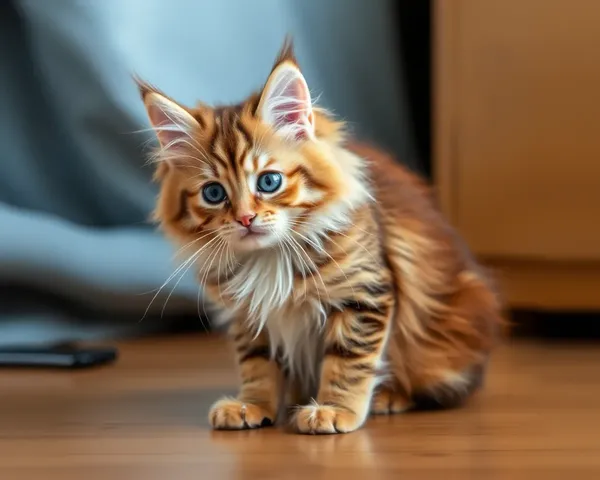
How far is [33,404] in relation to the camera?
1.44 m

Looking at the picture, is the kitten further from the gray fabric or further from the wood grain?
the gray fabric

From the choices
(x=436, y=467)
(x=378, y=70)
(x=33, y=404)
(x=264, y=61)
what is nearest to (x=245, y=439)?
(x=436, y=467)

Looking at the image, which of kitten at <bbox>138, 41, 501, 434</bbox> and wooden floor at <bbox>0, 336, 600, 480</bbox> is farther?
kitten at <bbox>138, 41, 501, 434</bbox>

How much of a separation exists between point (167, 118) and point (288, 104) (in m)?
0.18

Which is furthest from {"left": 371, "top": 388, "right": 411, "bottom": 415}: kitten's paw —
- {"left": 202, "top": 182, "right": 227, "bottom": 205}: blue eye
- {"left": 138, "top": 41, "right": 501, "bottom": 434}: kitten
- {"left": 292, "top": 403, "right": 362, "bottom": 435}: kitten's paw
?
{"left": 202, "top": 182, "right": 227, "bottom": 205}: blue eye

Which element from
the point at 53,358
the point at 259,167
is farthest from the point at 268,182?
the point at 53,358

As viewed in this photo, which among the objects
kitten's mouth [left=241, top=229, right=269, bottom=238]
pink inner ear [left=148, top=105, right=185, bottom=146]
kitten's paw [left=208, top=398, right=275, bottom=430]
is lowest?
kitten's paw [left=208, top=398, right=275, bottom=430]

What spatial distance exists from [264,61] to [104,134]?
43 centimetres

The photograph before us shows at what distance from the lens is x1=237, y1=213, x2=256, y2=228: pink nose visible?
3.80ft

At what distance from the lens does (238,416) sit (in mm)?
1260

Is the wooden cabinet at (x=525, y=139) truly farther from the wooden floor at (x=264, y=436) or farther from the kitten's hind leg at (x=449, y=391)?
the kitten's hind leg at (x=449, y=391)

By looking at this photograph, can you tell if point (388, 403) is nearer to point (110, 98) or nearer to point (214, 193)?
point (214, 193)

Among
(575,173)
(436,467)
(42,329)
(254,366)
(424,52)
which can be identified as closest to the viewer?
(436,467)

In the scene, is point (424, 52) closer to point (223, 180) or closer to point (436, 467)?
point (223, 180)
